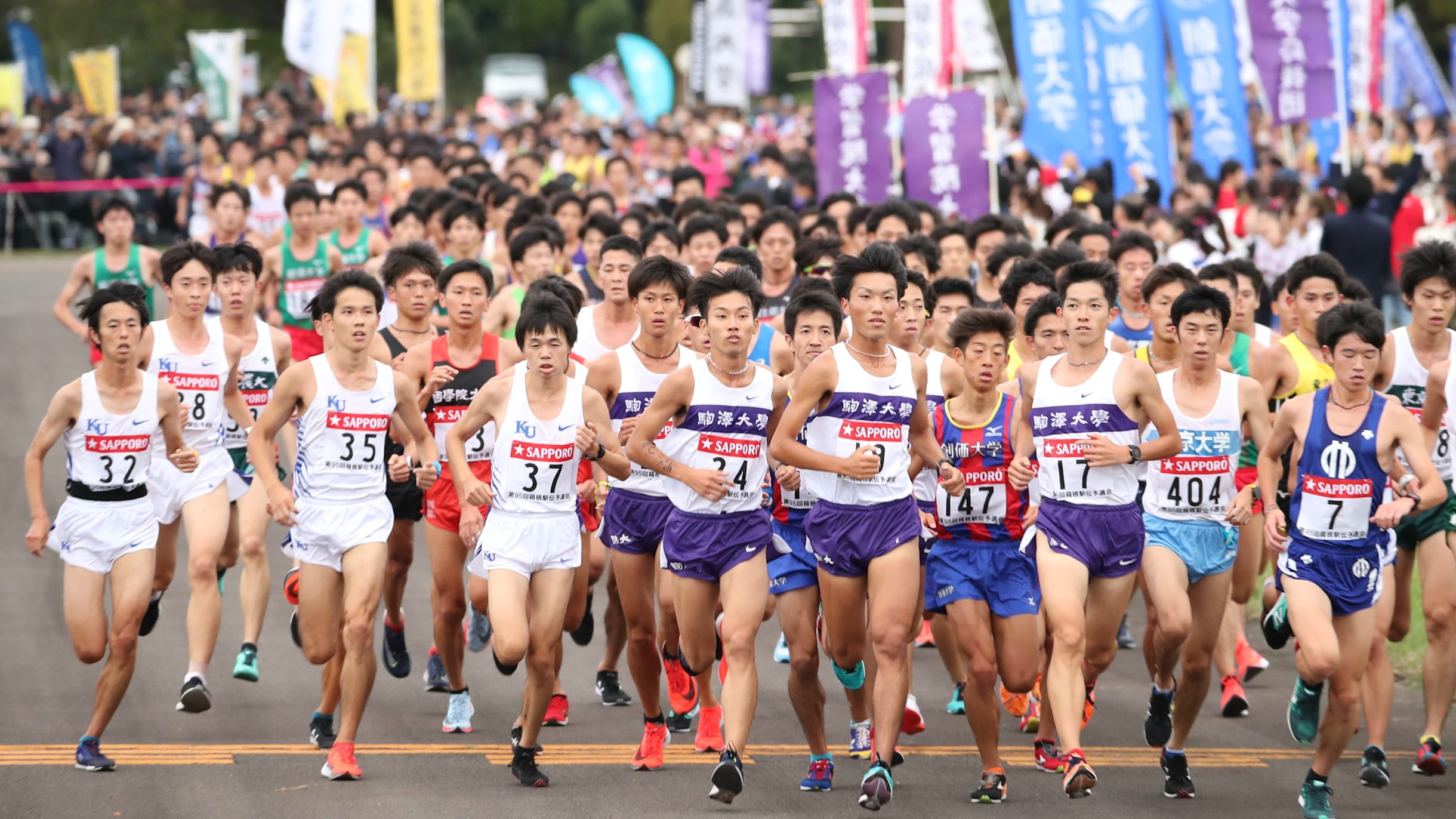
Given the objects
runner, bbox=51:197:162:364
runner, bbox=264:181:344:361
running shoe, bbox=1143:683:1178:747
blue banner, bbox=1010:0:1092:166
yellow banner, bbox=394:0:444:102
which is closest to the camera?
running shoe, bbox=1143:683:1178:747

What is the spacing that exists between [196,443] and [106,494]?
116 centimetres

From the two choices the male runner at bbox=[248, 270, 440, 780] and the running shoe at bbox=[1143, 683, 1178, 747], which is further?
the running shoe at bbox=[1143, 683, 1178, 747]

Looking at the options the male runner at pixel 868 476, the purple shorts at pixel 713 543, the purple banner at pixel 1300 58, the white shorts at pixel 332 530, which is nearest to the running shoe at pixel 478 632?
the white shorts at pixel 332 530

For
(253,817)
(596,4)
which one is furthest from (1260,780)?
(596,4)

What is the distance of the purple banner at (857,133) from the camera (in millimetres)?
18438

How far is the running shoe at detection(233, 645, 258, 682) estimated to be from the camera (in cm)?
983

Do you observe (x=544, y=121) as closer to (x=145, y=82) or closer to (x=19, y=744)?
(x=145, y=82)

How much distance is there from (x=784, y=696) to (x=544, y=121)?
27887 millimetres

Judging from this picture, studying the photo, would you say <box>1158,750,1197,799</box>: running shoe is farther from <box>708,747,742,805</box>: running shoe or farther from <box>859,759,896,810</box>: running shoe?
<box>708,747,742,805</box>: running shoe

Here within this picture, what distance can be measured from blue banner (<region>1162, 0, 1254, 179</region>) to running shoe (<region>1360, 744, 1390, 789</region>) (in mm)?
12825

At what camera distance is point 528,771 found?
320 inches

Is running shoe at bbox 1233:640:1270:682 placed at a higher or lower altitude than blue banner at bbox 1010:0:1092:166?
lower

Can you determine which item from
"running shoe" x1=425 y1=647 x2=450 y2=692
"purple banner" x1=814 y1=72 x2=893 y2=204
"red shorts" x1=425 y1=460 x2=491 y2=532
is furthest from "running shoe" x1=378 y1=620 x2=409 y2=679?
"purple banner" x1=814 y1=72 x2=893 y2=204

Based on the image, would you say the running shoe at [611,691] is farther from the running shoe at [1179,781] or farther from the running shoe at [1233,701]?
the running shoe at [1233,701]
